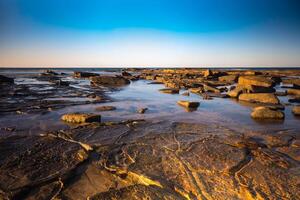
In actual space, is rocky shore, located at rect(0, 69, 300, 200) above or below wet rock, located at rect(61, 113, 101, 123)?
below

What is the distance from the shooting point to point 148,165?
3312mm

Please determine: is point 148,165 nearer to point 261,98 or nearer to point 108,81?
point 261,98

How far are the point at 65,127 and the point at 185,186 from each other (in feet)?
12.7

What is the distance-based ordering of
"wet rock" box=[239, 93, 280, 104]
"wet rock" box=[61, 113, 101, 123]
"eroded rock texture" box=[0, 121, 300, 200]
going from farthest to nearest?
1. "wet rock" box=[239, 93, 280, 104]
2. "wet rock" box=[61, 113, 101, 123]
3. "eroded rock texture" box=[0, 121, 300, 200]

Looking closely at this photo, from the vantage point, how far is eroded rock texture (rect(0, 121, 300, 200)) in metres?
2.65

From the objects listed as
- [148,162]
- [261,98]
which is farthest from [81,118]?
[261,98]

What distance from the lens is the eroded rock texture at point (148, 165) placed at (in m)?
2.65

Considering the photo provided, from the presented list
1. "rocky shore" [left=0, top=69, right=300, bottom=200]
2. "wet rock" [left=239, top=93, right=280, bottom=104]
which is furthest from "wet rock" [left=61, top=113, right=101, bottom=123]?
"wet rock" [left=239, top=93, right=280, bottom=104]

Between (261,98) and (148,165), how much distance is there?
903cm

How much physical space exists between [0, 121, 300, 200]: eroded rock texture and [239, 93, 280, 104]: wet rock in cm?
550

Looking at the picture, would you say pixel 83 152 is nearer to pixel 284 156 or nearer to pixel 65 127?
pixel 65 127

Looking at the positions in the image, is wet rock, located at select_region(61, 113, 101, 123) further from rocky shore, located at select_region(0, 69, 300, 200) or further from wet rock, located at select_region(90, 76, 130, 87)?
wet rock, located at select_region(90, 76, 130, 87)

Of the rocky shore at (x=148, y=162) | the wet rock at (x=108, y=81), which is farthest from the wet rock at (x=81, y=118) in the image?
the wet rock at (x=108, y=81)

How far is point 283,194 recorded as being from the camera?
2.62 metres
